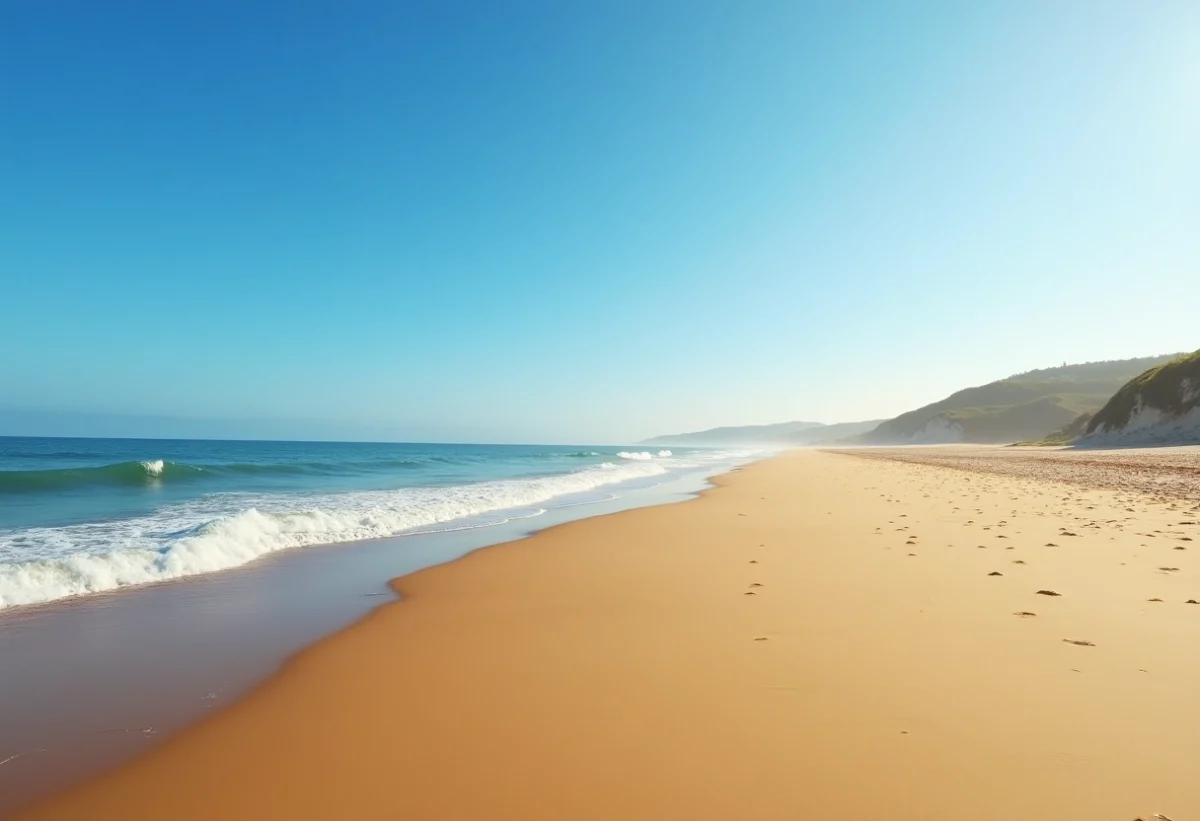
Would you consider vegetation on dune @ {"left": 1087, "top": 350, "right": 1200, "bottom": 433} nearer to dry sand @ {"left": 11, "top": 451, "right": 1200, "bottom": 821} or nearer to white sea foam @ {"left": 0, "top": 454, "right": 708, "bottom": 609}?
dry sand @ {"left": 11, "top": 451, "right": 1200, "bottom": 821}

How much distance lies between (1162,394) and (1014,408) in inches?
2778

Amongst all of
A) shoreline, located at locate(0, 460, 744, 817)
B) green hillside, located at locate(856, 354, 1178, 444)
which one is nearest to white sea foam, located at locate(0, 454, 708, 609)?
shoreline, located at locate(0, 460, 744, 817)

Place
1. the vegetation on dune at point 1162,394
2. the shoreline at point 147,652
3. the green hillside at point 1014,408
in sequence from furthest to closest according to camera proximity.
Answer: the green hillside at point 1014,408 → the vegetation on dune at point 1162,394 → the shoreline at point 147,652

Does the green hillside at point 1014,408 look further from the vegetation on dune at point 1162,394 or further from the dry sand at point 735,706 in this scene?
the dry sand at point 735,706

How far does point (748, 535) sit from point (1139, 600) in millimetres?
5032

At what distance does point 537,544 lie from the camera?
29.5 feet

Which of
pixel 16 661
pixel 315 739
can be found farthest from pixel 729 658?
pixel 16 661

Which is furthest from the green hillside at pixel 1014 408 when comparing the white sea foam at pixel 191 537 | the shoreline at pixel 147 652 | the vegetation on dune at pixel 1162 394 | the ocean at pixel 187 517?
the shoreline at pixel 147 652

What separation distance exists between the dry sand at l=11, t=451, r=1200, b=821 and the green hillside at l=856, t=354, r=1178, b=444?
97.8 metres

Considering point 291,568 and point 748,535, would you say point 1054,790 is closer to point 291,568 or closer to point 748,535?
point 748,535

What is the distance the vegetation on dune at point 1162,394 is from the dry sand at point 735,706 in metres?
40.7

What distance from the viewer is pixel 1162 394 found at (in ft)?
119

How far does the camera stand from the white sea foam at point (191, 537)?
20.6 ft

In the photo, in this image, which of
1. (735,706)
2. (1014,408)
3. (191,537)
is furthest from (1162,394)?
(1014,408)
